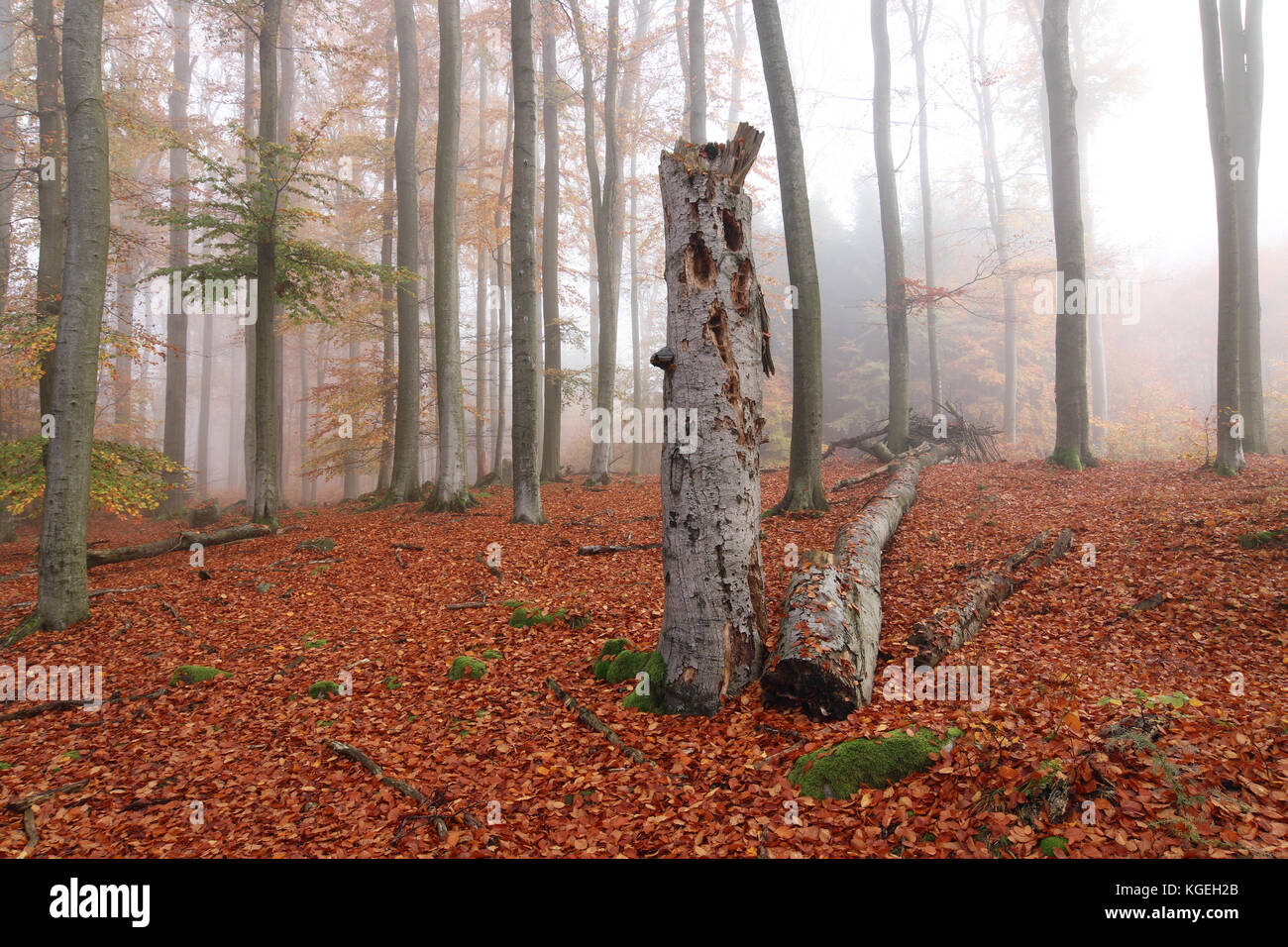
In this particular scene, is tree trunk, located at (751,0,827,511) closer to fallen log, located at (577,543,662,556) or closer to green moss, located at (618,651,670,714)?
fallen log, located at (577,543,662,556)

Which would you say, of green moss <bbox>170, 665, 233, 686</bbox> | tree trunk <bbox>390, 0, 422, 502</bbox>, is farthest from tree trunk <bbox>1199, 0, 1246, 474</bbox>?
tree trunk <bbox>390, 0, 422, 502</bbox>

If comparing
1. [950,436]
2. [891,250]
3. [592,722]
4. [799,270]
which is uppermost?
[891,250]

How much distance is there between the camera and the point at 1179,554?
5914 millimetres

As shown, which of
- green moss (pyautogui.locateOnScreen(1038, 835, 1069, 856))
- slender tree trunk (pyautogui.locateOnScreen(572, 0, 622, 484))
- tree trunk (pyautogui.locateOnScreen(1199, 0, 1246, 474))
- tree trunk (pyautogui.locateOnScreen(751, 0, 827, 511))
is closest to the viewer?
green moss (pyautogui.locateOnScreen(1038, 835, 1069, 856))

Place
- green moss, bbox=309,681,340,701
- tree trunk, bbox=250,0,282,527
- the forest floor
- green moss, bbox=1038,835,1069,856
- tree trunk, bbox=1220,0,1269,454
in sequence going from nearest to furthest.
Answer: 1. green moss, bbox=1038,835,1069,856
2. the forest floor
3. green moss, bbox=309,681,340,701
4. tree trunk, bbox=250,0,282,527
5. tree trunk, bbox=1220,0,1269,454

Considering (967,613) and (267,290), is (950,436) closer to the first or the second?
(967,613)

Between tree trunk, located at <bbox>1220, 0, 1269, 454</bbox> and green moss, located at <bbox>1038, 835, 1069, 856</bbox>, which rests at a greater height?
tree trunk, located at <bbox>1220, 0, 1269, 454</bbox>

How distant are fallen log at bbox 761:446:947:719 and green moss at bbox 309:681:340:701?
367 centimetres

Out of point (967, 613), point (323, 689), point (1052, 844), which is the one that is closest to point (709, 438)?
point (1052, 844)

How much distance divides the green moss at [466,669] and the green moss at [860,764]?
298cm

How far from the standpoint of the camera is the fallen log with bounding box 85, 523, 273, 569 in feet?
29.6

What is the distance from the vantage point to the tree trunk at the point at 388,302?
51.2ft

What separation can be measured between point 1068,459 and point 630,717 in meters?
9.85

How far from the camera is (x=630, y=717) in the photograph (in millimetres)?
4387
